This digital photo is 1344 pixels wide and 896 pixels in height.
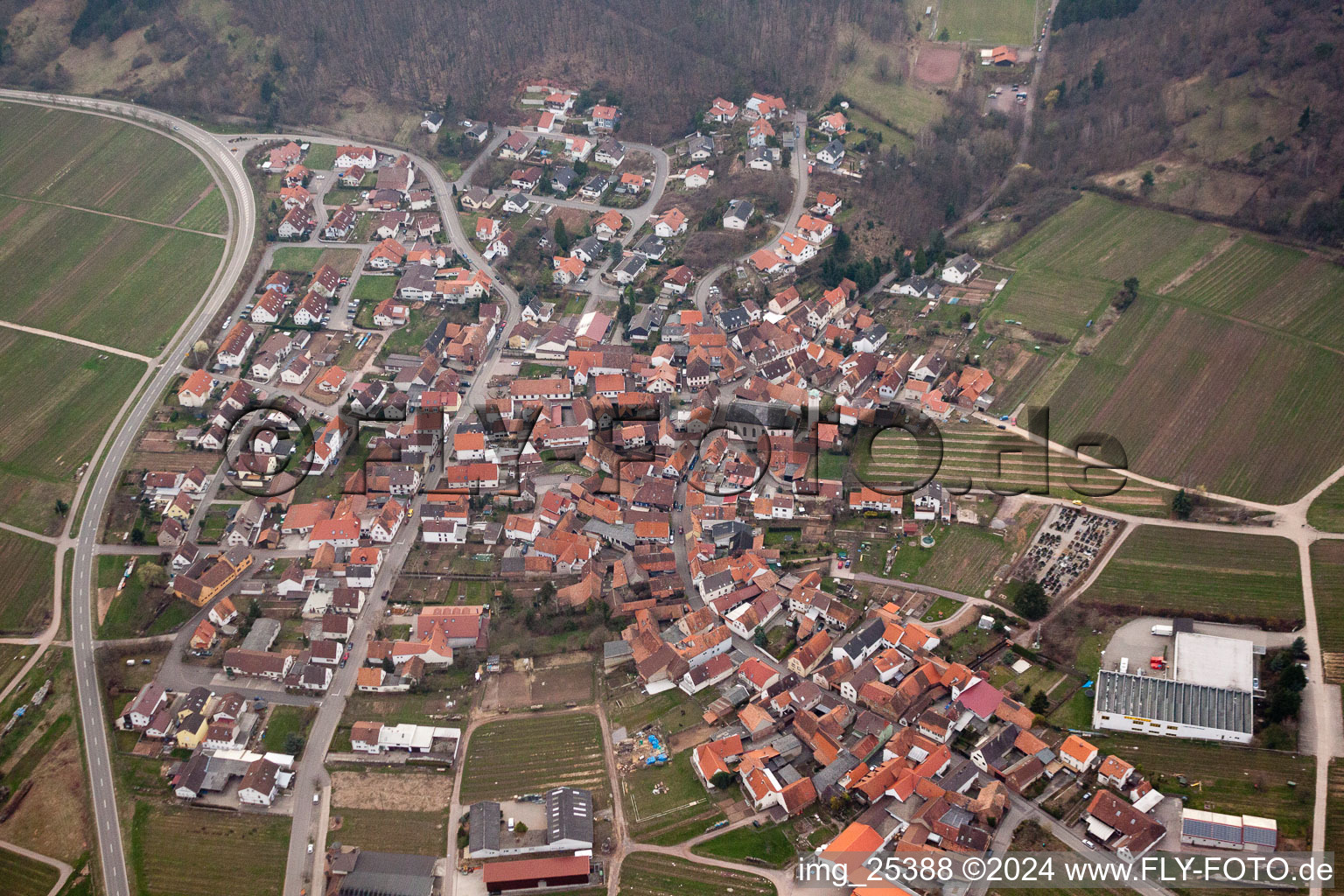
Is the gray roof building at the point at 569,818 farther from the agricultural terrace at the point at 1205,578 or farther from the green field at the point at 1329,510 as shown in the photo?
the green field at the point at 1329,510

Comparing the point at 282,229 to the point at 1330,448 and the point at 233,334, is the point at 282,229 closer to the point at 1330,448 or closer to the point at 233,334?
the point at 233,334

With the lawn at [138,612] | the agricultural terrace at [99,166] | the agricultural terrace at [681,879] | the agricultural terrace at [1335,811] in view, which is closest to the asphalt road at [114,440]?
the lawn at [138,612]

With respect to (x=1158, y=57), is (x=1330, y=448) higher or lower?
lower

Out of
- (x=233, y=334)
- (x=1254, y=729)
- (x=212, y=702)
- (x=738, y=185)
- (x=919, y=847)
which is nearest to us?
(x=919, y=847)

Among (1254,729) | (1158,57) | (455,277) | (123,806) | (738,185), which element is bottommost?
(123,806)

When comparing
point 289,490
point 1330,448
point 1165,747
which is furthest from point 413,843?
point 1330,448

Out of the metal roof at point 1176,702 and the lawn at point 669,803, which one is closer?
the lawn at point 669,803

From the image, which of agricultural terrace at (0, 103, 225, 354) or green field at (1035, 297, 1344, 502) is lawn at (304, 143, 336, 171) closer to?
agricultural terrace at (0, 103, 225, 354)
